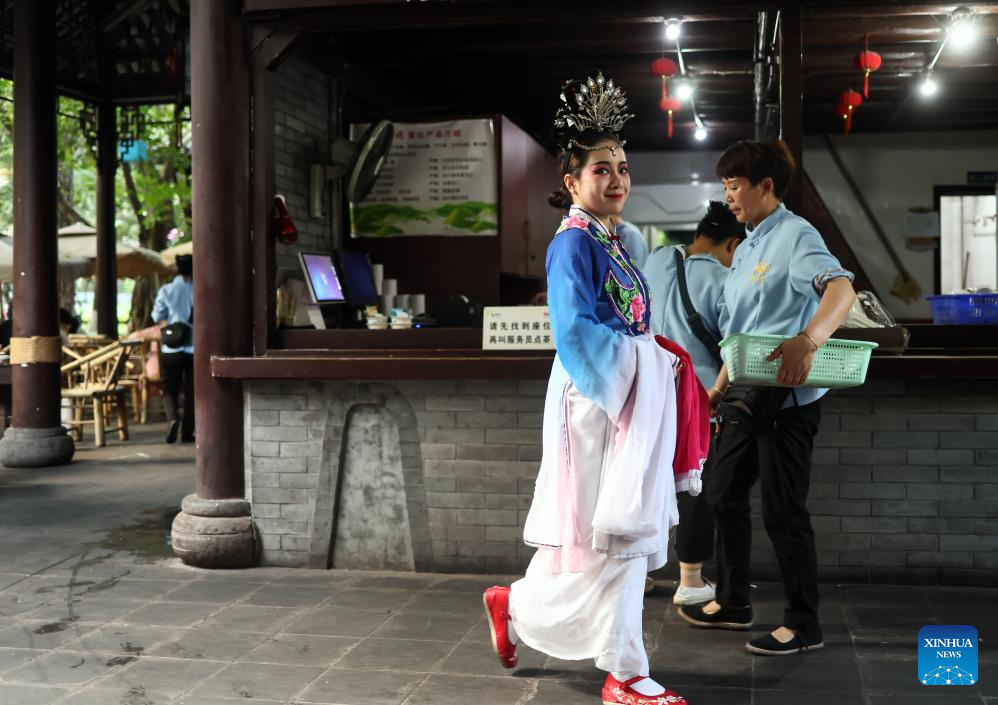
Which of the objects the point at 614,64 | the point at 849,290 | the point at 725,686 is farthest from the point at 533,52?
the point at 725,686

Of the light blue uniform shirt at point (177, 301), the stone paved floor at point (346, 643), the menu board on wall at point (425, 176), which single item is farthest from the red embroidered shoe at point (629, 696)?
the light blue uniform shirt at point (177, 301)

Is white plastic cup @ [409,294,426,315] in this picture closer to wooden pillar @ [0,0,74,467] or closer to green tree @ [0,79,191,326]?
wooden pillar @ [0,0,74,467]

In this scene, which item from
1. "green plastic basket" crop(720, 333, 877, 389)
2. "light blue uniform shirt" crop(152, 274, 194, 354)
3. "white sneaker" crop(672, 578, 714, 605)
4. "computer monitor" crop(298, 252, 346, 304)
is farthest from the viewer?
"light blue uniform shirt" crop(152, 274, 194, 354)

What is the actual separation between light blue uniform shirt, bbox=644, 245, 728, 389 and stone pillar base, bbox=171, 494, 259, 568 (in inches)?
92.9

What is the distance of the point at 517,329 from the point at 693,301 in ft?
3.40

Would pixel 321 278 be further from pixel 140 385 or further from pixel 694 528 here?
pixel 140 385

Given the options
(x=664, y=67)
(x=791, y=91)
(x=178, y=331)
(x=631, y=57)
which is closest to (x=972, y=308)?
(x=791, y=91)

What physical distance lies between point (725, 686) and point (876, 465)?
1.90 metres

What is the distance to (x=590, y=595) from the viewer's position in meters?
3.74

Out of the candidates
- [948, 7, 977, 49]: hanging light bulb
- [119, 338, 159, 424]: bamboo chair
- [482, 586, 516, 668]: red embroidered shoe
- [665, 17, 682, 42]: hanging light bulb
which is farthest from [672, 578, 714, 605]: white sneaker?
[119, 338, 159, 424]: bamboo chair

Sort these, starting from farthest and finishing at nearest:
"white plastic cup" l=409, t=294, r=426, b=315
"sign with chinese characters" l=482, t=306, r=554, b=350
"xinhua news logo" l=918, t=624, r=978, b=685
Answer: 1. "white plastic cup" l=409, t=294, r=426, b=315
2. "sign with chinese characters" l=482, t=306, r=554, b=350
3. "xinhua news logo" l=918, t=624, r=978, b=685

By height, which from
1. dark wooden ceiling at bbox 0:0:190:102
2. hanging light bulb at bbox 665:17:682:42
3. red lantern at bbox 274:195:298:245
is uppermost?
dark wooden ceiling at bbox 0:0:190:102

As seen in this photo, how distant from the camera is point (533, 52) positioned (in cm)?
866

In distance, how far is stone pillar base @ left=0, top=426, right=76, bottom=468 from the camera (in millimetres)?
9570
